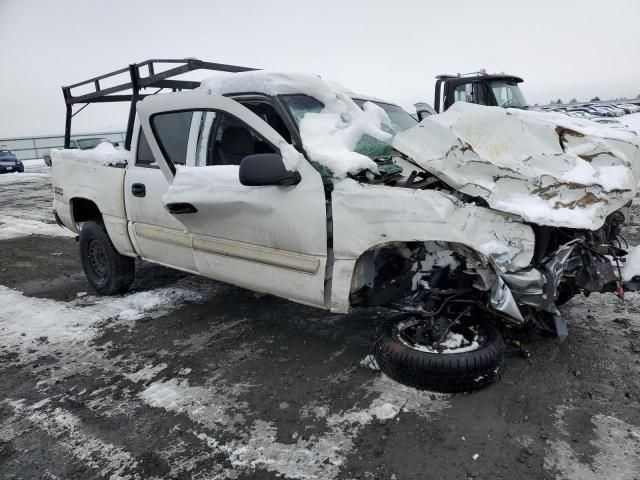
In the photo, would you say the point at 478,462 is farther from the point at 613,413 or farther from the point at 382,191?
the point at 382,191

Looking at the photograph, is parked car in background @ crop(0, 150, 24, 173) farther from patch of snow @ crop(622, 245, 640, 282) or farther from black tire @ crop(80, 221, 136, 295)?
patch of snow @ crop(622, 245, 640, 282)

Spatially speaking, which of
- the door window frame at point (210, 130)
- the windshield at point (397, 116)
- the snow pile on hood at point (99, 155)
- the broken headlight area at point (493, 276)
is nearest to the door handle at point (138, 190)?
the snow pile on hood at point (99, 155)

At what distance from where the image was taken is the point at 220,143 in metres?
3.52

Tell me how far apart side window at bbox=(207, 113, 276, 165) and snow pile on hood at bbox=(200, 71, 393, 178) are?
24 cm

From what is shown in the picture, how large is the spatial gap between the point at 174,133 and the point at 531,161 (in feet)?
8.68

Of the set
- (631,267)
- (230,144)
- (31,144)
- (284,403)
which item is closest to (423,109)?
(230,144)

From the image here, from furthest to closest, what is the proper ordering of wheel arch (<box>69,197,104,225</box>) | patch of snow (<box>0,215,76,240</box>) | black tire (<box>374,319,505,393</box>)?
patch of snow (<box>0,215,76,240</box>), wheel arch (<box>69,197,104,225</box>), black tire (<box>374,319,505,393</box>)

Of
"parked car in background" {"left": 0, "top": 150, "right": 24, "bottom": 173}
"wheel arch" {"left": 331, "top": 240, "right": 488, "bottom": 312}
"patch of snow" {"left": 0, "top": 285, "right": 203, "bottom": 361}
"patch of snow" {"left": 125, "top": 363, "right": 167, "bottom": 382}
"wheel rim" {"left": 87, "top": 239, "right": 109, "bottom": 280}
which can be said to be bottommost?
"parked car in background" {"left": 0, "top": 150, "right": 24, "bottom": 173}

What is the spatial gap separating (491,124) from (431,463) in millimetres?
1977

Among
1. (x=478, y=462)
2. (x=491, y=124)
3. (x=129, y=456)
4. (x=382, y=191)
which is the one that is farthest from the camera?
(x=491, y=124)

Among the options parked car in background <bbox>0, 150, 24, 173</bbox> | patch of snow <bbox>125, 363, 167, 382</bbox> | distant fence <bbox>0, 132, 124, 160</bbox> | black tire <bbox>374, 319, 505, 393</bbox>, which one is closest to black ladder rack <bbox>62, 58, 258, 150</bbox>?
patch of snow <bbox>125, 363, 167, 382</bbox>

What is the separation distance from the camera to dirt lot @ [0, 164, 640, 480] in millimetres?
2217

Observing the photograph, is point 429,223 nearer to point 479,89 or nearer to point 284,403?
point 284,403

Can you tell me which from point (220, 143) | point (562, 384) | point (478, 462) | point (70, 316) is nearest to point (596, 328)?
point (562, 384)
